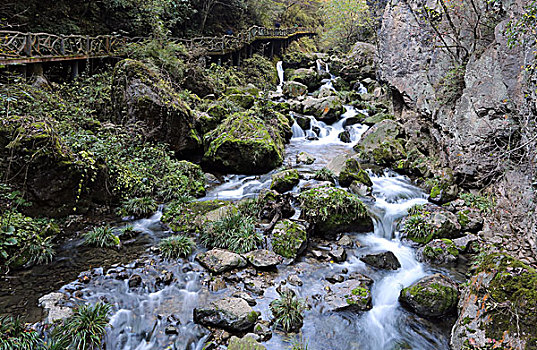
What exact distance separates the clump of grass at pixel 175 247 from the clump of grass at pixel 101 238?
40.0 inches

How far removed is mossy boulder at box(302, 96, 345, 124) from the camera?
55.2 ft

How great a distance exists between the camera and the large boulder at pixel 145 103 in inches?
378

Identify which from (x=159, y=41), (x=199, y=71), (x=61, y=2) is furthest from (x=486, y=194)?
(x=61, y=2)

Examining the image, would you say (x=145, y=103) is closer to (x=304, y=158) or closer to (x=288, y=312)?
(x=304, y=158)

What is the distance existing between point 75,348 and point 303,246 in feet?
14.7

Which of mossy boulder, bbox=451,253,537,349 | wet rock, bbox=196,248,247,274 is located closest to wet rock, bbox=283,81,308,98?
wet rock, bbox=196,248,247,274

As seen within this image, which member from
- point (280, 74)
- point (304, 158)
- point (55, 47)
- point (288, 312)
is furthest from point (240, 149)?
point (280, 74)

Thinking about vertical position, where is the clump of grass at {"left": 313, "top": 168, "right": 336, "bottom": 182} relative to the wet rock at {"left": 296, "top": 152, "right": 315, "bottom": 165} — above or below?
below

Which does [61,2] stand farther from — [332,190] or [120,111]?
[332,190]

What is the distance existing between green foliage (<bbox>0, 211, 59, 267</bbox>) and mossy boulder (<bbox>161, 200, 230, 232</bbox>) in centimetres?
250

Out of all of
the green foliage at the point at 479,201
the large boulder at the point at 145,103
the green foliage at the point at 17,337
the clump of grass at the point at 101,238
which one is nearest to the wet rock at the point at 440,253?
the green foliage at the point at 479,201

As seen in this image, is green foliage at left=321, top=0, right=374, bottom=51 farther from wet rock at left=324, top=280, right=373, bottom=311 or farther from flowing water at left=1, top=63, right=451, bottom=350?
wet rock at left=324, top=280, right=373, bottom=311

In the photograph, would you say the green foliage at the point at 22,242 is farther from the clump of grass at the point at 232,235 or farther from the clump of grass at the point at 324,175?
the clump of grass at the point at 324,175

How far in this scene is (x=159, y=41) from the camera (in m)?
14.4
